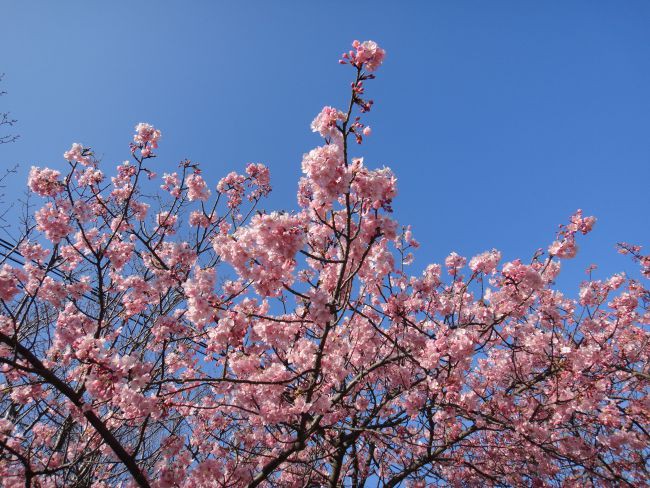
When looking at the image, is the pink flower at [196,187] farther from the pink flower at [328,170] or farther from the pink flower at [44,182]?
the pink flower at [328,170]

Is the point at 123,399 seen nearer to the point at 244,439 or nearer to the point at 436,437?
the point at 244,439

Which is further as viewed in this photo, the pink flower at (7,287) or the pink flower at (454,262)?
the pink flower at (454,262)

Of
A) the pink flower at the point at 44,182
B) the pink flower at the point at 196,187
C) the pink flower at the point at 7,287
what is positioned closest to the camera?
the pink flower at the point at 7,287

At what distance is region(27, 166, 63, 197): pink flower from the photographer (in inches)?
210

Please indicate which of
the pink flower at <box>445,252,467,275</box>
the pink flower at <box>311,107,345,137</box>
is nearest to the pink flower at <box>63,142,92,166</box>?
the pink flower at <box>311,107,345,137</box>

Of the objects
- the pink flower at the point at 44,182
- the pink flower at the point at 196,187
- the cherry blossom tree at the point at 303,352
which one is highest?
the pink flower at the point at 196,187

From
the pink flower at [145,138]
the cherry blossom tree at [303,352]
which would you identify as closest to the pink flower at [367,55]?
the cherry blossom tree at [303,352]

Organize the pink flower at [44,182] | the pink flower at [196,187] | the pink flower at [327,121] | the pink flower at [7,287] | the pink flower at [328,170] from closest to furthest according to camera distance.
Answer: the pink flower at [328,170], the pink flower at [327,121], the pink flower at [7,287], the pink flower at [44,182], the pink flower at [196,187]

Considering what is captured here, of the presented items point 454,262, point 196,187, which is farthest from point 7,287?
point 454,262

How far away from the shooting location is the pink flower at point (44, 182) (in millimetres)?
5324

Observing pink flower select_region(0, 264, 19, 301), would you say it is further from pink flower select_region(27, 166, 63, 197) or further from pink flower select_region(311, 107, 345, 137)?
pink flower select_region(311, 107, 345, 137)

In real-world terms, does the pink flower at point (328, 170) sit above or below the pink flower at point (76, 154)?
below

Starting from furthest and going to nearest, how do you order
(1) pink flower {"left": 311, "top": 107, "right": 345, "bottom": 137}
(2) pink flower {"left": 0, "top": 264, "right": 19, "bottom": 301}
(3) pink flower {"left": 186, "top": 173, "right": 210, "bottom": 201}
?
(3) pink flower {"left": 186, "top": 173, "right": 210, "bottom": 201} → (2) pink flower {"left": 0, "top": 264, "right": 19, "bottom": 301} → (1) pink flower {"left": 311, "top": 107, "right": 345, "bottom": 137}

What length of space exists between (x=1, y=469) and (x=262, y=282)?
4665 millimetres
